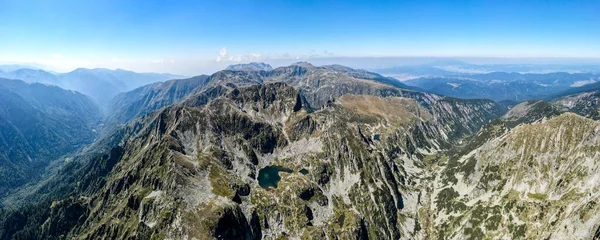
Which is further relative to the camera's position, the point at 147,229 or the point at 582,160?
the point at 582,160

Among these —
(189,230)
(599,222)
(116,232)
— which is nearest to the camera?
(599,222)

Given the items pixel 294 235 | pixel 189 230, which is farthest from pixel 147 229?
pixel 294 235

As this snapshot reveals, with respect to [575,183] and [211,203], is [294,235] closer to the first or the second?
[211,203]

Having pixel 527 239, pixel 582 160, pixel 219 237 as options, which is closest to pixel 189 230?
pixel 219 237

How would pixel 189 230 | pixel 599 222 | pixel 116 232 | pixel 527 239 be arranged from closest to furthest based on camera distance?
1. pixel 599 222
2. pixel 189 230
3. pixel 527 239
4. pixel 116 232

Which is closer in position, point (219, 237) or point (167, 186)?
point (219, 237)

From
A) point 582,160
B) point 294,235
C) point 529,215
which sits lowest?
point 294,235

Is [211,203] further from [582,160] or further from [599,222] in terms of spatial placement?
[582,160]

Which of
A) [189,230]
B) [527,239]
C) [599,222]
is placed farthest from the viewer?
[527,239]

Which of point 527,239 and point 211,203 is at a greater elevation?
point 211,203
